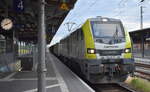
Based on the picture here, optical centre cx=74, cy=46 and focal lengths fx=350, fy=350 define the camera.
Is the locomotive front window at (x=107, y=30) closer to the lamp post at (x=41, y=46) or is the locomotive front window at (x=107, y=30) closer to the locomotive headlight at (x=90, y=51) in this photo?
the locomotive headlight at (x=90, y=51)

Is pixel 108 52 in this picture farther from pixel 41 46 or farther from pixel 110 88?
pixel 41 46

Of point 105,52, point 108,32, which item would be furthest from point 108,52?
point 108,32

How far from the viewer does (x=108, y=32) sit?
1507 cm

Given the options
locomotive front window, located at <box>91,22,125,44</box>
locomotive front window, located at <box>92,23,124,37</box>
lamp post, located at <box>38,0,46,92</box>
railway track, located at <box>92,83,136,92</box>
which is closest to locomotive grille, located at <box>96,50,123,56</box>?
locomotive front window, located at <box>91,22,125,44</box>

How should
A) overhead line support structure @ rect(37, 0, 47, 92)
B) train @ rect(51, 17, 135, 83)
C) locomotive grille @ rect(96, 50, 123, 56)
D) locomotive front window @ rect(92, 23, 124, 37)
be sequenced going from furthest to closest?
locomotive front window @ rect(92, 23, 124, 37) → locomotive grille @ rect(96, 50, 123, 56) → train @ rect(51, 17, 135, 83) → overhead line support structure @ rect(37, 0, 47, 92)

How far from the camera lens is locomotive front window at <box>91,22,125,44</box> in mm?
14797

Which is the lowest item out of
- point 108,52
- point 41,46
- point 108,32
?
point 108,52

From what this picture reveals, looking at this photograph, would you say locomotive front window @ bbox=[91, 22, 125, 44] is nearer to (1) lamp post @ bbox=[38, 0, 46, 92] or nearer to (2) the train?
(2) the train

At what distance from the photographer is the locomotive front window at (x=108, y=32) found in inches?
583

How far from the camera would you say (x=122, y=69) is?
47.9 feet

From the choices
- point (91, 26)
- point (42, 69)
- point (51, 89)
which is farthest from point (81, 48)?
point (42, 69)

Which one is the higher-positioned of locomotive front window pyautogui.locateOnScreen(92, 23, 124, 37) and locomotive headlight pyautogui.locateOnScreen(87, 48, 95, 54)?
locomotive front window pyautogui.locateOnScreen(92, 23, 124, 37)

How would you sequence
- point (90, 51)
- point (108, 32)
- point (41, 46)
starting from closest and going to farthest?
point (41, 46), point (90, 51), point (108, 32)

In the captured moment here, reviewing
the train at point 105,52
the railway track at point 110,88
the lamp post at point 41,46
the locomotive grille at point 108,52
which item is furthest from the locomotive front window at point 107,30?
the lamp post at point 41,46
